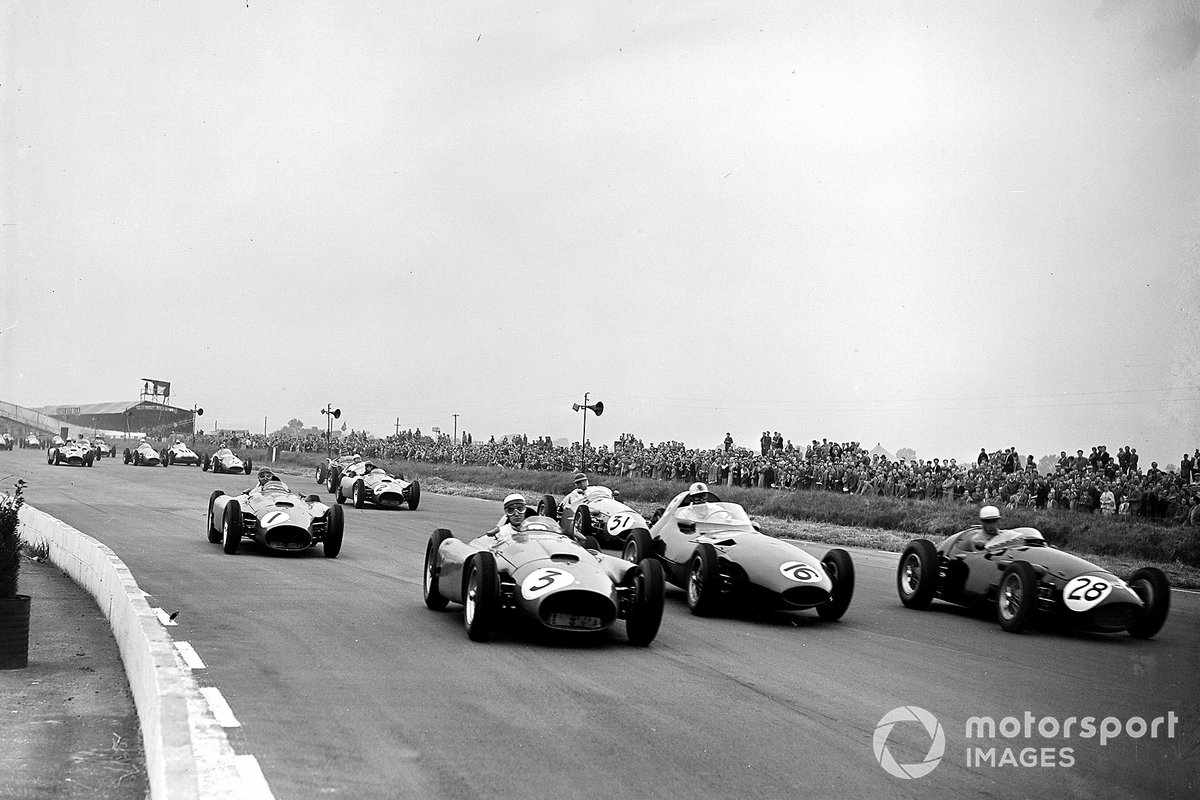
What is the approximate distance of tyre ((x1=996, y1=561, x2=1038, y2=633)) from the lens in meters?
11.5

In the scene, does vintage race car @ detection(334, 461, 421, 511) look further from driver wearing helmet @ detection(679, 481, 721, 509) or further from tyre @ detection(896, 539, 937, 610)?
tyre @ detection(896, 539, 937, 610)

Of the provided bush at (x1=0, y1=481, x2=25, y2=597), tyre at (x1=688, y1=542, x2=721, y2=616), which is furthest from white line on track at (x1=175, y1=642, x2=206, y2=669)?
tyre at (x1=688, y1=542, x2=721, y2=616)

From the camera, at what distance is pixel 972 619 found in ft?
42.2

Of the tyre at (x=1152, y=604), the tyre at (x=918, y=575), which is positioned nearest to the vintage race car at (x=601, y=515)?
the tyre at (x=918, y=575)

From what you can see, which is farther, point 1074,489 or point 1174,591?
point 1074,489

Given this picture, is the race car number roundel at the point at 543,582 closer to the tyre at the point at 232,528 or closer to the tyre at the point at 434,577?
the tyre at the point at 434,577

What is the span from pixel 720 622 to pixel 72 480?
3353cm

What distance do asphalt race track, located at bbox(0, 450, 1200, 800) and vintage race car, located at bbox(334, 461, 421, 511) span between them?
15.0m

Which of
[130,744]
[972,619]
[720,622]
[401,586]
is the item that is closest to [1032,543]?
[972,619]

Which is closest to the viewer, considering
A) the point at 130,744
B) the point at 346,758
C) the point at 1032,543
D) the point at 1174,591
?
the point at 346,758

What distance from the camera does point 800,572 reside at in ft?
38.3

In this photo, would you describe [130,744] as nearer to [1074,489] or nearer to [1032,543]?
[1032,543]

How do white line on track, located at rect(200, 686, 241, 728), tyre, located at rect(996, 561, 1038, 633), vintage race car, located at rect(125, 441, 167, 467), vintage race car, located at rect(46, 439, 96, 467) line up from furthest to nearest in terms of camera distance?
vintage race car, located at rect(125, 441, 167, 467), vintage race car, located at rect(46, 439, 96, 467), tyre, located at rect(996, 561, 1038, 633), white line on track, located at rect(200, 686, 241, 728)

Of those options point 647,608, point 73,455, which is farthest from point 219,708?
point 73,455
